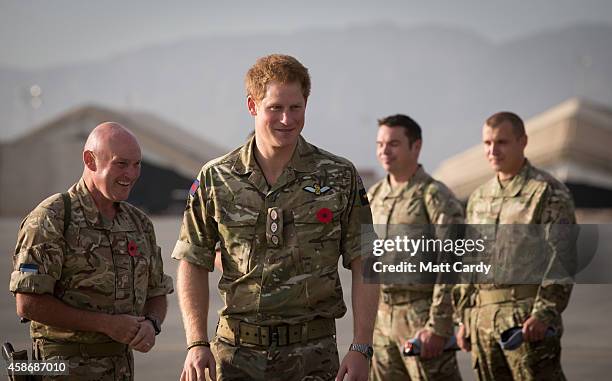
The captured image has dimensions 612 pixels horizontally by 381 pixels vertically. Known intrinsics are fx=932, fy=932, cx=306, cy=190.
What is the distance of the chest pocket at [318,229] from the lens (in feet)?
11.9

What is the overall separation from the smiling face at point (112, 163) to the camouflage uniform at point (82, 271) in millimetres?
85

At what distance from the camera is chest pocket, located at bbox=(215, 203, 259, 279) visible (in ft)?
12.0

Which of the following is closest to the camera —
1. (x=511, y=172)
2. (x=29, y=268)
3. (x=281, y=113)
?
(x=281, y=113)

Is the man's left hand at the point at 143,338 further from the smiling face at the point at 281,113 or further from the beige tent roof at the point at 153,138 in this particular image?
the beige tent roof at the point at 153,138

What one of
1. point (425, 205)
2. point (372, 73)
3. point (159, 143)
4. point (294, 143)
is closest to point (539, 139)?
point (159, 143)

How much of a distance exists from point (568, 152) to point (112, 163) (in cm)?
2244

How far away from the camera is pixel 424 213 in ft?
20.4

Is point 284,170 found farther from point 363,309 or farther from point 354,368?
point 354,368

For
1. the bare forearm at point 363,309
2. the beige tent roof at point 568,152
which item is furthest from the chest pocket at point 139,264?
the beige tent roof at point 568,152

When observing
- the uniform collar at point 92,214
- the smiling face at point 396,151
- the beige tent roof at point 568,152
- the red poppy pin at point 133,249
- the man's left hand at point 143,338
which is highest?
the beige tent roof at point 568,152

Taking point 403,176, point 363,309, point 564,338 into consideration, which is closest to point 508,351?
point 403,176

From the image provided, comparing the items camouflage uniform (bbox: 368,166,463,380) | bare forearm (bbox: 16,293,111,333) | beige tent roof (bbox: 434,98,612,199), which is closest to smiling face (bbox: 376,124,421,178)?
camouflage uniform (bbox: 368,166,463,380)

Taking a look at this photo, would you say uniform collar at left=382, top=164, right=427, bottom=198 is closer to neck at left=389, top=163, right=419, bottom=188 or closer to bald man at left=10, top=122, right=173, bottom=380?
neck at left=389, top=163, right=419, bottom=188

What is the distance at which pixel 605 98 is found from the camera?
189 metres
